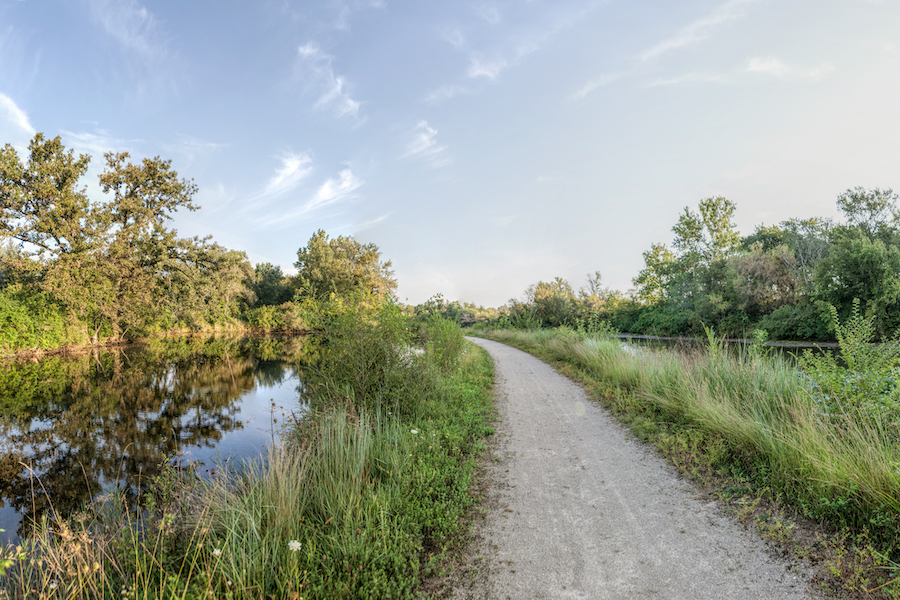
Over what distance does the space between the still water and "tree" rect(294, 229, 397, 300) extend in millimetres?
26026

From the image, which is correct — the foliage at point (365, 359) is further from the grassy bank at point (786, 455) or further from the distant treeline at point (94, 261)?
the distant treeline at point (94, 261)

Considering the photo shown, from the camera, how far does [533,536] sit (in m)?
3.27

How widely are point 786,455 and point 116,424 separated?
41.3 ft

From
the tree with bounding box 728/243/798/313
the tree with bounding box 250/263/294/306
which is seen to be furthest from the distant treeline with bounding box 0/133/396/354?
the tree with bounding box 728/243/798/313

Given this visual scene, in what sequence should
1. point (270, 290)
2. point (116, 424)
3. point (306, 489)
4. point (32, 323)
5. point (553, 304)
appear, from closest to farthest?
point (306, 489), point (116, 424), point (32, 323), point (553, 304), point (270, 290)

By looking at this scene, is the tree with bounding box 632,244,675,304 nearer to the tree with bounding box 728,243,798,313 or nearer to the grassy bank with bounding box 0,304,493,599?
the tree with bounding box 728,243,798,313

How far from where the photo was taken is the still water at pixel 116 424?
564 centimetres

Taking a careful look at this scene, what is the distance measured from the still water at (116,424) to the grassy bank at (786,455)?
504cm

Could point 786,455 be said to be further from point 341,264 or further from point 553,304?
point 341,264


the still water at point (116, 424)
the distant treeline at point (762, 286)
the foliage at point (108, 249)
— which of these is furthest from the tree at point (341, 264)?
the still water at point (116, 424)

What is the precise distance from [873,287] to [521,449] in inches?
1031

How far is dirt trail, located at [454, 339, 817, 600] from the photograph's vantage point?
263 cm

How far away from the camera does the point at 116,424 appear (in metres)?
8.62

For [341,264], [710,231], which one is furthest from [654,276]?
[341,264]
